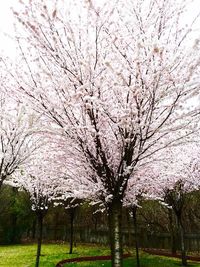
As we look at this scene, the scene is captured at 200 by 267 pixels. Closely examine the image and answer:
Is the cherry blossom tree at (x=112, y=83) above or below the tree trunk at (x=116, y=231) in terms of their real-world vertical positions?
above

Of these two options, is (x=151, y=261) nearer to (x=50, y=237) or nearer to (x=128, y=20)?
(x=128, y=20)

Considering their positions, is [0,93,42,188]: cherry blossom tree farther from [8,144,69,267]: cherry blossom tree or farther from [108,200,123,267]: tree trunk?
[108,200,123,267]: tree trunk

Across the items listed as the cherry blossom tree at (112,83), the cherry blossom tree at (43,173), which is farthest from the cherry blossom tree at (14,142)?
the cherry blossom tree at (112,83)

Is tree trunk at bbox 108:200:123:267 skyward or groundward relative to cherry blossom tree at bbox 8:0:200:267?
groundward

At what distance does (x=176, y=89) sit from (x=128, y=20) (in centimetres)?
168

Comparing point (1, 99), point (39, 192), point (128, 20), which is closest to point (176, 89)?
point (128, 20)

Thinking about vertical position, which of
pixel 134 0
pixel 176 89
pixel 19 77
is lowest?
pixel 176 89

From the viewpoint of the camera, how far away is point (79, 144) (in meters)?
6.54

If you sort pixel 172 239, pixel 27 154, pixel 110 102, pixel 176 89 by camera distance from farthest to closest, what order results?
pixel 172 239
pixel 27 154
pixel 110 102
pixel 176 89

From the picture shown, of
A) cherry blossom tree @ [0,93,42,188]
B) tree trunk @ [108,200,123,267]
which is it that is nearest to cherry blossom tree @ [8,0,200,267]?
tree trunk @ [108,200,123,267]

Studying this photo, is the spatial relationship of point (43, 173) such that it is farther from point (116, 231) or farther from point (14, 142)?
point (116, 231)

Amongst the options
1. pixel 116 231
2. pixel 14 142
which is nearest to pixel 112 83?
pixel 116 231

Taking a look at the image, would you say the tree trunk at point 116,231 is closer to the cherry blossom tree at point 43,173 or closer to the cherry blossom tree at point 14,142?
the cherry blossom tree at point 43,173

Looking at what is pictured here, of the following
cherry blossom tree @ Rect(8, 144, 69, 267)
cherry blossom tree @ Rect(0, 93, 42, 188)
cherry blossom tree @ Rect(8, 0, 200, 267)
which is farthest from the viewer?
cherry blossom tree @ Rect(0, 93, 42, 188)
